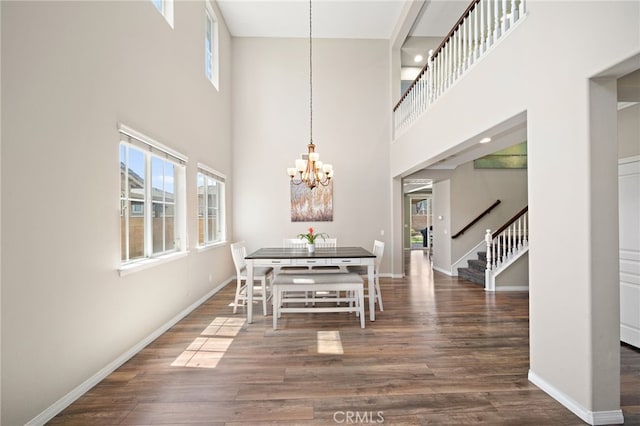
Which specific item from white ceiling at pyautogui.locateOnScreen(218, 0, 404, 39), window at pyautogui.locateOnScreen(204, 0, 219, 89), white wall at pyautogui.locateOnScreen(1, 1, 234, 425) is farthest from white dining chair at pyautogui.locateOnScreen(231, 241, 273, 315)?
white ceiling at pyautogui.locateOnScreen(218, 0, 404, 39)

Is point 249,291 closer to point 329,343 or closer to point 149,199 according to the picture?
point 329,343

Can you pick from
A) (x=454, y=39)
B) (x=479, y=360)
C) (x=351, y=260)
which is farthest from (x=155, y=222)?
(x=454, y=39)

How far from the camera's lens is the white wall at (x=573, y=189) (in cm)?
187

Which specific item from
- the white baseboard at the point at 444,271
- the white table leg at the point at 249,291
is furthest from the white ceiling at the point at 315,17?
the white baseboard at the point at 444,271

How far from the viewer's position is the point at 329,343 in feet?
10.5

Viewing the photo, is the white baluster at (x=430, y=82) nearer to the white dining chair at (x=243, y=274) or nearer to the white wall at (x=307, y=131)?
the white wall at (x=307, y=131)

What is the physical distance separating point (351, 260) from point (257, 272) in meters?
1.30

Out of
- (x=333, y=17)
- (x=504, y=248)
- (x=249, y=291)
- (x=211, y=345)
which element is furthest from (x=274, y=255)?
(x=333, y=17)

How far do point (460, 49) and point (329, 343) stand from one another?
3.70 meters

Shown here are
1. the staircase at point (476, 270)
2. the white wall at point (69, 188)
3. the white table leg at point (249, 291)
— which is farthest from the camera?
the staircase at point (476, 270)

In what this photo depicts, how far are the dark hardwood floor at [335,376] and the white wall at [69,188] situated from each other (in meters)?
0.37

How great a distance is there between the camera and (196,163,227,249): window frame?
4918 millimetres

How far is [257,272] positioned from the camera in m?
4.26

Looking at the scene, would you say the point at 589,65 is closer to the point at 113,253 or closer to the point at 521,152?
the point at 113,253
